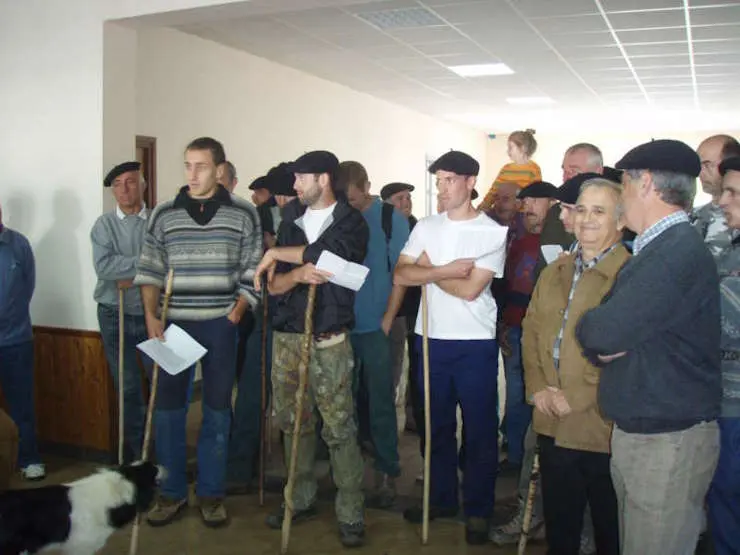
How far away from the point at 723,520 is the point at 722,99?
9.27 metres

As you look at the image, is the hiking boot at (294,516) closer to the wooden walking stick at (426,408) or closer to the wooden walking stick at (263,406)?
the wooden walking stick at (263,406)

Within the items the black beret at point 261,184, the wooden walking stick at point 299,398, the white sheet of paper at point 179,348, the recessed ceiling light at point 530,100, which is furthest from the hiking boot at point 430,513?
the recessed ceiling light at point 530,100

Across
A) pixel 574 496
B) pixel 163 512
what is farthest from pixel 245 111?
pixel 574 496

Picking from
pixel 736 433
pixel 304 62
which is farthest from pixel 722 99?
pixel 736 433

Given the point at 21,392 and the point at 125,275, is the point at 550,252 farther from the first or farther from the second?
the point at 21,392

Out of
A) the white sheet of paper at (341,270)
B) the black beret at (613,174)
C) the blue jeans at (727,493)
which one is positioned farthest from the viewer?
the white sheet of paper at (341,270)

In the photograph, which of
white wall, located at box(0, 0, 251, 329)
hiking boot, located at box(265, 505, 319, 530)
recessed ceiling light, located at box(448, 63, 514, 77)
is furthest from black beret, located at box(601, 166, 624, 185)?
recessed ceiling light, located at box(448, 63, 514, 77)

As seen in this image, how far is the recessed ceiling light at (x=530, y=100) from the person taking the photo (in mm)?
10250

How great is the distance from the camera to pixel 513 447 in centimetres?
409

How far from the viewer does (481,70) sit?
831 cm

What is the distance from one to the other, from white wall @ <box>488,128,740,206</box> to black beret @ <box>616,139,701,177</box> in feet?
41.7

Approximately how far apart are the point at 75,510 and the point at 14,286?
1.86 m

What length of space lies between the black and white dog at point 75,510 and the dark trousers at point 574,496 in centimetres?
147

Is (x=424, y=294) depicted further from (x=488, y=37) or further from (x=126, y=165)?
(x=488, y=37)
